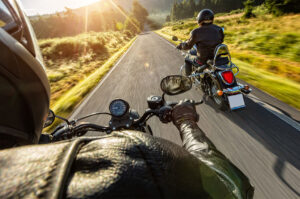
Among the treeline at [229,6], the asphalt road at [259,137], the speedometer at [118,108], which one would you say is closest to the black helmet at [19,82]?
the speedometer at [118,108]

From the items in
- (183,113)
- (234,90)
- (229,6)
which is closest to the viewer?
(183,113)

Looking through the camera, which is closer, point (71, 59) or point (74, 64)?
point (74, 64)

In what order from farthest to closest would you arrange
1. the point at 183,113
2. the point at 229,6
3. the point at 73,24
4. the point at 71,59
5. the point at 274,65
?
the point at 229,6, the point at 73,24, the point at 71,59, the point at 274,65, the point at 183,113

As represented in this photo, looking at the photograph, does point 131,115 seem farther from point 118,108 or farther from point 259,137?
point 259,137

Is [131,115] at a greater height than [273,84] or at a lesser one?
greater

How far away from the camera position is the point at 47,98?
121 cm

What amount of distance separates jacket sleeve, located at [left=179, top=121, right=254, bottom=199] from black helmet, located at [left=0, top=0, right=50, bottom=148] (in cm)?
107

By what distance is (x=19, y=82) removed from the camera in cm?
98

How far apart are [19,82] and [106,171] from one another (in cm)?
89

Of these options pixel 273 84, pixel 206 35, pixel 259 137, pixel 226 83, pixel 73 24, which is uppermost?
pixel 73 24

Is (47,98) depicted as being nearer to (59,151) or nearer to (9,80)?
(9,80)

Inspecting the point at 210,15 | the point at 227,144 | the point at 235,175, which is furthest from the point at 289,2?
the point at 235,175

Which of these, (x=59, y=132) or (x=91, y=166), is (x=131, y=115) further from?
(x=91, y=166)

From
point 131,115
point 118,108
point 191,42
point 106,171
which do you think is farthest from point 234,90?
point 106,171
